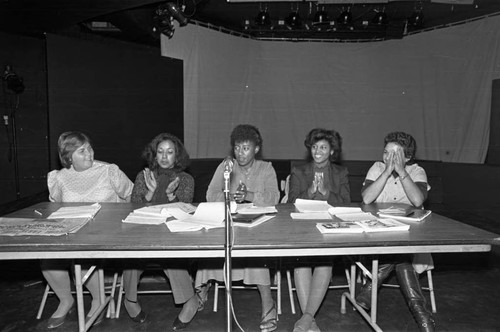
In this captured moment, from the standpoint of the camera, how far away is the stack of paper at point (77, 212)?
7.50 feet


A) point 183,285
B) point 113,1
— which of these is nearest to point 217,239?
point 183,285

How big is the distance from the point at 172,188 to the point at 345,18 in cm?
474

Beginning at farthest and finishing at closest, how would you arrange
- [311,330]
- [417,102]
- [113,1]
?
[417,102] < [113,1] < [311,330]

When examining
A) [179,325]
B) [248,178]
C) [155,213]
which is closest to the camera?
[155,213]

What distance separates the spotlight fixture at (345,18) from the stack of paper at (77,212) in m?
5.11

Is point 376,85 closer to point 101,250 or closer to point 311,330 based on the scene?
point 311,330

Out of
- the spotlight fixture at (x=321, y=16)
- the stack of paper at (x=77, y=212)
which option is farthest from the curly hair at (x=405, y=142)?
the spotlight fixture at (x=321, y=16)

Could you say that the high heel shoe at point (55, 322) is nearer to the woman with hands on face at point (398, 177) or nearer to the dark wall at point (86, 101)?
the woman with hands on face at point (398, 177)

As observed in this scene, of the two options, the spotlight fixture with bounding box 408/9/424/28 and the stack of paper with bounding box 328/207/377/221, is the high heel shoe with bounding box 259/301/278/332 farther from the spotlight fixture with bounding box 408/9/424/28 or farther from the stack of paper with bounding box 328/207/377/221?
the spotlight fixture with bounding box 408/9/424/28

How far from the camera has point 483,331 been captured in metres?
2.54

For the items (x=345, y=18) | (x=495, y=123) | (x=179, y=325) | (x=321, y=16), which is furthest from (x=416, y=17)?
(x=179, y=325)

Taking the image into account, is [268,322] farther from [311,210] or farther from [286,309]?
[311,210]

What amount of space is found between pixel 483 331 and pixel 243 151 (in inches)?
76.6

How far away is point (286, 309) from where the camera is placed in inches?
112
